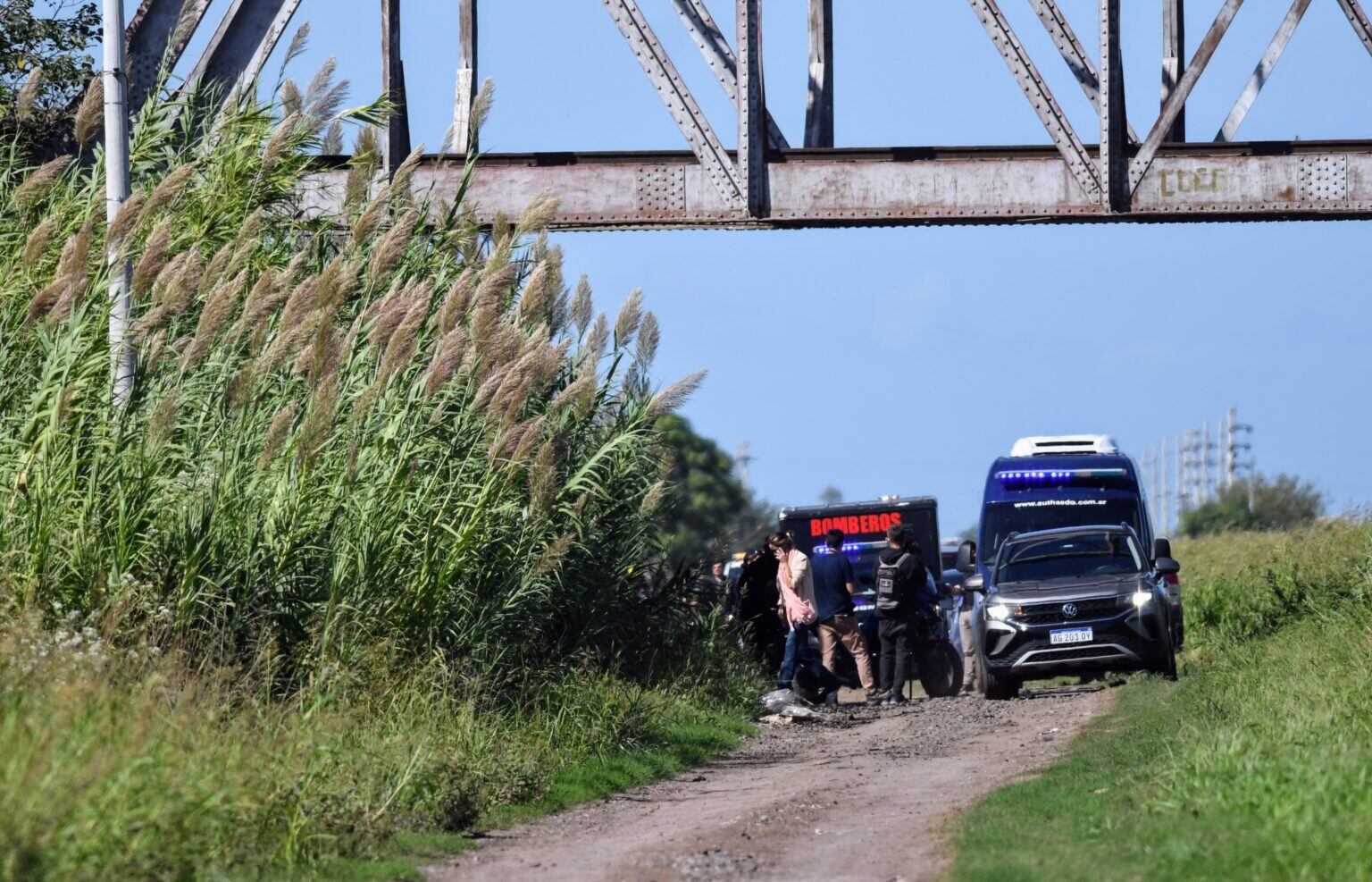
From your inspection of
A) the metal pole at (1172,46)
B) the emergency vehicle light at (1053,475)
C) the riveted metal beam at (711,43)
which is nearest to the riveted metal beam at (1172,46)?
the metal pole at (1172,46)

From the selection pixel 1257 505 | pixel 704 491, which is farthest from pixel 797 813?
pixel 704 491

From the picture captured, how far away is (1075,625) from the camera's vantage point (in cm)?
1822

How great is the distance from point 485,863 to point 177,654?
6.45 feet

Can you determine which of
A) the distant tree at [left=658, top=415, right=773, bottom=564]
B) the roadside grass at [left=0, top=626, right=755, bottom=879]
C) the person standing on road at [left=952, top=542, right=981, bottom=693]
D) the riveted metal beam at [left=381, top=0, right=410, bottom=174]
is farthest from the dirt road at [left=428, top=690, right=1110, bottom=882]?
the distant tree at [left=658, top=415, right=773, bottom=564]

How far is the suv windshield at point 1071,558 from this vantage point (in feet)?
63.1

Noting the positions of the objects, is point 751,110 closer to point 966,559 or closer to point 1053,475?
point 966,559

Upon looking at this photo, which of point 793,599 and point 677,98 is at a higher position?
point 677,98

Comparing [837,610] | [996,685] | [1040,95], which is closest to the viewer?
[1040,95]

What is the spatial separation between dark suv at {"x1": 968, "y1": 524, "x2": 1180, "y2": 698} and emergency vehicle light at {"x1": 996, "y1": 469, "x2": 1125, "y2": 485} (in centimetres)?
567

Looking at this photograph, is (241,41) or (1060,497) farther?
(1060,497)

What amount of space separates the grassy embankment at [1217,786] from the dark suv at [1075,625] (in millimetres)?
865

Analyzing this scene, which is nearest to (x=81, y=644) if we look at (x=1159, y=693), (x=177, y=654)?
(x=177, y=654)

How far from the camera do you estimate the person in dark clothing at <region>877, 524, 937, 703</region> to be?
19.5 meters

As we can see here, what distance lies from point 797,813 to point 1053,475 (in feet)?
51.0
